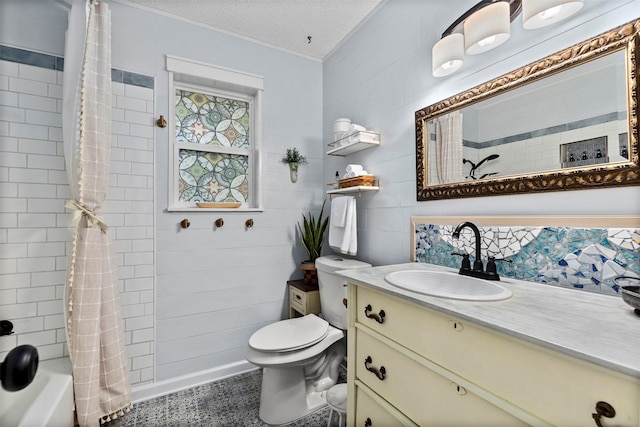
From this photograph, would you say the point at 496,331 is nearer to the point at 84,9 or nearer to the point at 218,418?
the point at 218,418

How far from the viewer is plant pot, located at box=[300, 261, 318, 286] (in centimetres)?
218

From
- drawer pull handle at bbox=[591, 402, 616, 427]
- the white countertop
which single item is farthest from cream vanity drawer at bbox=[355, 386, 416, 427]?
drawer pull handle at bbox=[591, 402, 616, 427]

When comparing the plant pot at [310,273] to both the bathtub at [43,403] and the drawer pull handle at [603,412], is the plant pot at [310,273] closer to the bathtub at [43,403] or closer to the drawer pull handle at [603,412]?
the bathtub at [43,403]

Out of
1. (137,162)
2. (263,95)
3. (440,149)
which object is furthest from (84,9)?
(440,149)

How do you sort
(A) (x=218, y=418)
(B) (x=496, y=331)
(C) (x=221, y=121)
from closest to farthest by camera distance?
(B) (x=496, y=331) → (A) (x=218, y=418) → (C) (x=221, y=121)

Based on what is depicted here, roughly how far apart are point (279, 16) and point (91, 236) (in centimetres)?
180

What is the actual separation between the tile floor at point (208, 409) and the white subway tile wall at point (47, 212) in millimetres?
209

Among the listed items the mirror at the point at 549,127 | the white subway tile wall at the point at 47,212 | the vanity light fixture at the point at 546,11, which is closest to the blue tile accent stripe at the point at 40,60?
the white subway tile wall at the point at 47,212

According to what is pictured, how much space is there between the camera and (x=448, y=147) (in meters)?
1.46

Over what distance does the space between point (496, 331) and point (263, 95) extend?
2.17 metres

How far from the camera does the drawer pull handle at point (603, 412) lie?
53 cm

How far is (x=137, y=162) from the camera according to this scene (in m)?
1.83

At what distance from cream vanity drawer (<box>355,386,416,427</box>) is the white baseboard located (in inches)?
47.8

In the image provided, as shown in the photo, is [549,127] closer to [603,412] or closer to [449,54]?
[449,54]
